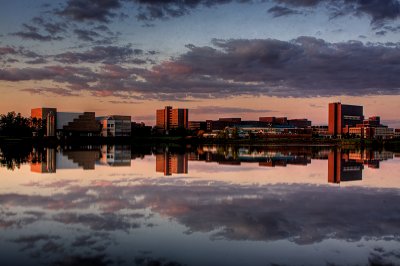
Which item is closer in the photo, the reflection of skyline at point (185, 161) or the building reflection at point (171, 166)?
the building reflection at point (171, 166)

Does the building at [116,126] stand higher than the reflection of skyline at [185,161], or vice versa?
the building at [116,126]

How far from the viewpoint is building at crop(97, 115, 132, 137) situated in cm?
17325

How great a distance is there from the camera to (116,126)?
174 m

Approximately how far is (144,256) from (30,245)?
303 cm

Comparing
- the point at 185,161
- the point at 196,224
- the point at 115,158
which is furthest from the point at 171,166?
the point at 196,224

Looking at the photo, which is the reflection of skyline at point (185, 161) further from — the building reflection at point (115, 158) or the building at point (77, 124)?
the building at point (77, 124)

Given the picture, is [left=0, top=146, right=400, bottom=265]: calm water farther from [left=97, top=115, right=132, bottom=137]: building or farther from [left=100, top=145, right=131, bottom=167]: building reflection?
[left=97, top=115, right=132, bottom=137]: building

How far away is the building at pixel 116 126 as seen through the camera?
17325 cm

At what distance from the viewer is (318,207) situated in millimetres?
17234

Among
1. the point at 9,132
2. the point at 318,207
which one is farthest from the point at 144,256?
the point at 9,132

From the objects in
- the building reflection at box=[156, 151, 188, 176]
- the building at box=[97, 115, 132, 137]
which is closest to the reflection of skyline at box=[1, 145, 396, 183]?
the building reflection at box=[156, 151, 188, 176]

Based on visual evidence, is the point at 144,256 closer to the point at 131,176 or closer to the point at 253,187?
the point at 253,187

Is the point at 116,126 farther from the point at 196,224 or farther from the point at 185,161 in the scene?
the point at 196,224

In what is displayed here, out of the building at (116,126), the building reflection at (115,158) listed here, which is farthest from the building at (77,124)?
the building reflection at (115,158)
